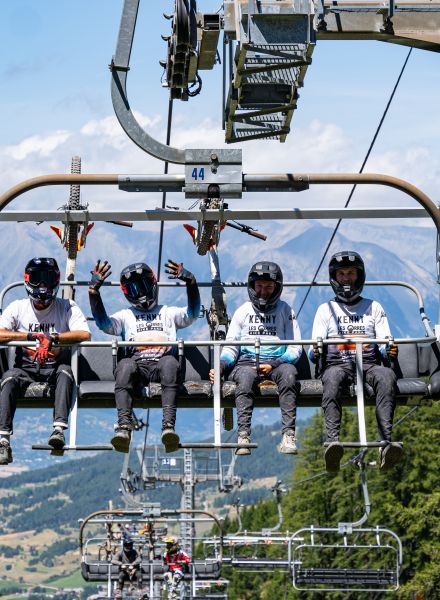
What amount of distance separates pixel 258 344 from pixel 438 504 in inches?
1318

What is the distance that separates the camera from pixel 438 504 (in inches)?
1802

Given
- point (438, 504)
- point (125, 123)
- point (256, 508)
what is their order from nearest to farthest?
point (125, 123)
point (438, 504)
point (256, 508)

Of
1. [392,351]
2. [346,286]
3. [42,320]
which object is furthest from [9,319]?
[392,351]

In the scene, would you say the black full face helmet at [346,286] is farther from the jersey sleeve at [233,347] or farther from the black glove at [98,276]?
the black glove at [98,276]

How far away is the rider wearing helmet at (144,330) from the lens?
529 inches

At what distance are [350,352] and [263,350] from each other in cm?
80

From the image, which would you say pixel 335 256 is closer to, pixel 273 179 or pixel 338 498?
pixel 273 179

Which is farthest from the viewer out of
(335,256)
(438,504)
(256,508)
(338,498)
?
(256,508)

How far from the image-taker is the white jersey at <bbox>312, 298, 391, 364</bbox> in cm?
1362

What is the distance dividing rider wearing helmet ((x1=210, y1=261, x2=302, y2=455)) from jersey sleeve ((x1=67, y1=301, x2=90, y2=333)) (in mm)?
1204

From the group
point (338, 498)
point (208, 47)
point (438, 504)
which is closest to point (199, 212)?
point (208, 47)

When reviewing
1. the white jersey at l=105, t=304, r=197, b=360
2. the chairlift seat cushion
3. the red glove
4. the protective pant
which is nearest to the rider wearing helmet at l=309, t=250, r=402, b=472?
the white jersey at l=105, t=304, r=197, b=360

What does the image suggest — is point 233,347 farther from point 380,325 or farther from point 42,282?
point 42,282

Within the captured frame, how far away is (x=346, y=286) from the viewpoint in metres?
13.9
